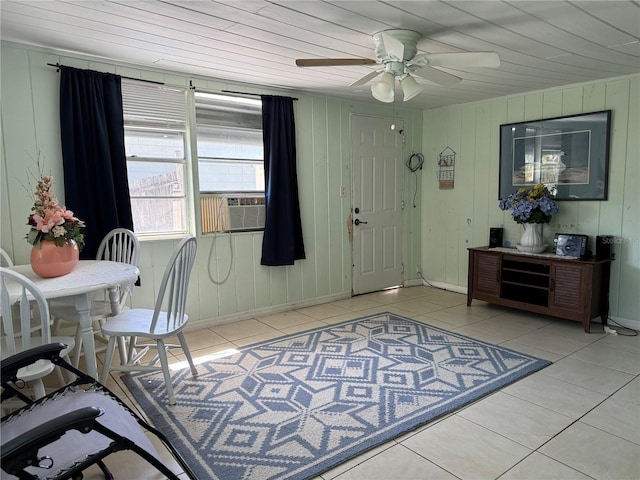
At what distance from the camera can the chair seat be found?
8.20 ft

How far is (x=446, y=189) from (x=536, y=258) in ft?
5.12

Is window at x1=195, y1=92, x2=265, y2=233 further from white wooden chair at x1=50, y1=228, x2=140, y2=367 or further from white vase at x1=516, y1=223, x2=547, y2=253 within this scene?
white vase at x1=516, y1=223, x2=547, y2=253

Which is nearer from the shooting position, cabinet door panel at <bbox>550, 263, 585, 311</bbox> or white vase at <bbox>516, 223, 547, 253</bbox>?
cabinet door panel at <bbox>550, 263, 585, 311</bbox>

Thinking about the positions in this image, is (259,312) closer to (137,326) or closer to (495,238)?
(137,326)

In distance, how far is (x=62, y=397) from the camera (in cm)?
178

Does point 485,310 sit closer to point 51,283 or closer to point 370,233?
point 370,233

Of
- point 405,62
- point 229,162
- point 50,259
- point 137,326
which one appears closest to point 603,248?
point 405,62

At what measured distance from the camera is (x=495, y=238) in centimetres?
460

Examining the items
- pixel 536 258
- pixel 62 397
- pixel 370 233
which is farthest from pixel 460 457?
pixel 370 233

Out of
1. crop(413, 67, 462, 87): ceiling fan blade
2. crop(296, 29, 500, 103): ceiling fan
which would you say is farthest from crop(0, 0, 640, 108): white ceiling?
crop(413, 67, 462, 87): ceiling fan blade

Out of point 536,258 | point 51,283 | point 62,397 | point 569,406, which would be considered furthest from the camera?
point 536,258

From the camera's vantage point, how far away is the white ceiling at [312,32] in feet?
7.39

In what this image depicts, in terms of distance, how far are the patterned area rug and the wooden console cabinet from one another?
93cm

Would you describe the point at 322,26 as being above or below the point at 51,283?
above
